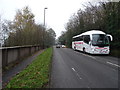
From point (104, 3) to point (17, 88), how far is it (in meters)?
25.9

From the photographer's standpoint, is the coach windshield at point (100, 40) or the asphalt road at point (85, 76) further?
the coach windshield at point (100, 40)

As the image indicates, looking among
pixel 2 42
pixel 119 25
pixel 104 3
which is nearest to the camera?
pixel 2 42

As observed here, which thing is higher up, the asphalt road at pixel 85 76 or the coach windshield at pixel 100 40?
the coach windshield at pixel 100 40

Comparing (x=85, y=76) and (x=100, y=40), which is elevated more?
(x=100, y=40)

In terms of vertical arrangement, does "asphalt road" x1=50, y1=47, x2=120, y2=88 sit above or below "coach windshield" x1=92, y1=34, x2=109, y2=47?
below

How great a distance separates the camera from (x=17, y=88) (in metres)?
4.75

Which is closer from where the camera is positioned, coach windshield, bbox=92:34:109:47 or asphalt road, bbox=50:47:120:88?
asphalt road, bbox=50:47:120:88

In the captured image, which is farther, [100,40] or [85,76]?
[100,40]

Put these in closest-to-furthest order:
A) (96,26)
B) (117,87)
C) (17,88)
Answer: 1. (17,88)
2. (117,87)
3. (96,26)

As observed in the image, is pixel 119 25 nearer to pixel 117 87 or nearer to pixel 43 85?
pixel 117 87

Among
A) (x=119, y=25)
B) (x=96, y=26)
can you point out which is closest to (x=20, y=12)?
(x=96, y=26)

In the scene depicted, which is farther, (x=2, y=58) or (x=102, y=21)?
(x=102, y=21)

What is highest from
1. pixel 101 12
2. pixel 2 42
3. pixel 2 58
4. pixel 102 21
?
pixel 101 12

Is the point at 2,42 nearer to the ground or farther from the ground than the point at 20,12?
nearer to the ground
